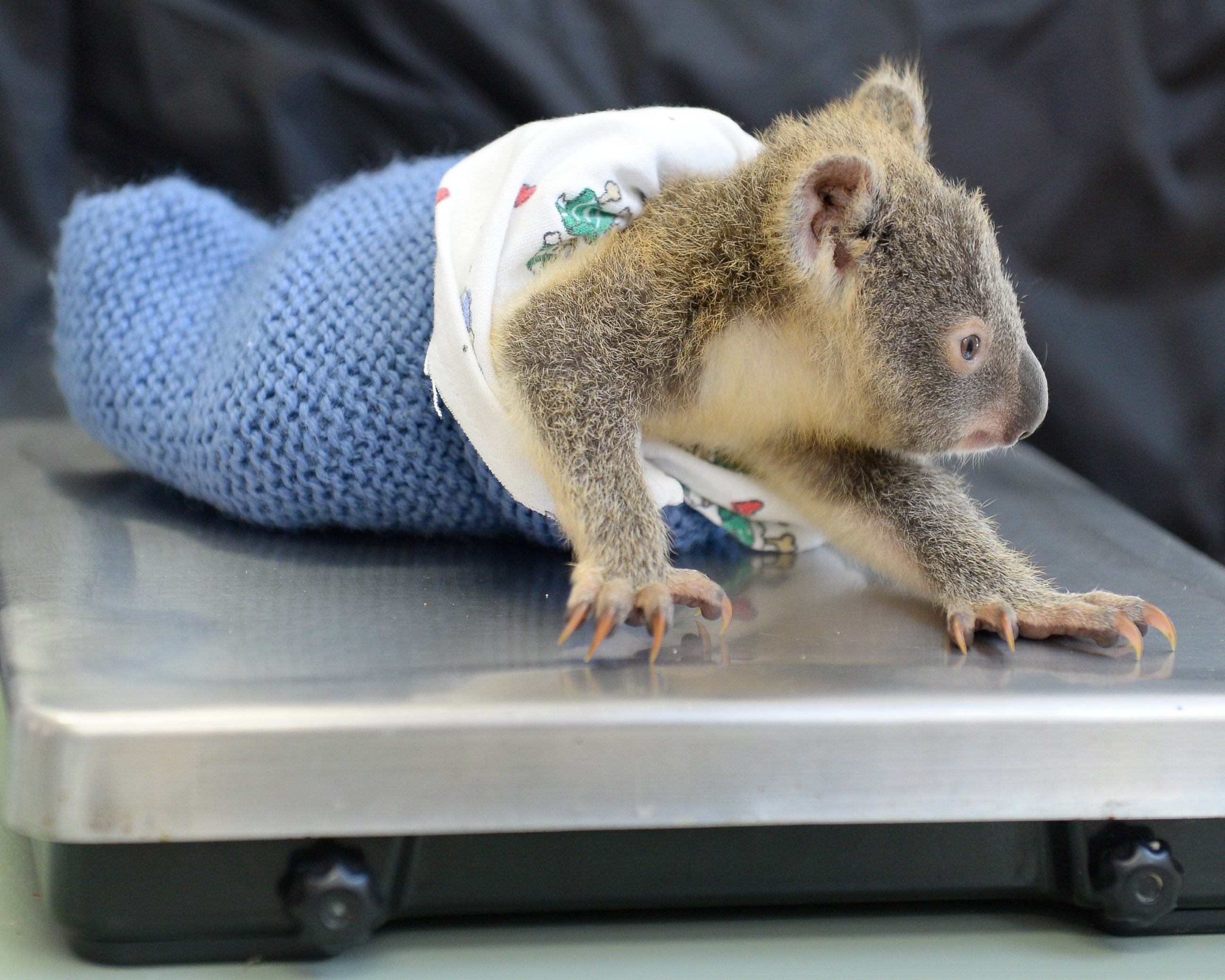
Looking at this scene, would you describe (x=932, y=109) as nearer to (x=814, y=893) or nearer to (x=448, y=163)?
(x=448, y=163)

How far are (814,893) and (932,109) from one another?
5.01 ft

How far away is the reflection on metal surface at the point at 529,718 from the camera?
76 cm

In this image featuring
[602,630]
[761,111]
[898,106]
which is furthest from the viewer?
[761,111]

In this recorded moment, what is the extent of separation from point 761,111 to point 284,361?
1.12 m

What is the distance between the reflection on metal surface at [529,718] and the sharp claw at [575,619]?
14 mm

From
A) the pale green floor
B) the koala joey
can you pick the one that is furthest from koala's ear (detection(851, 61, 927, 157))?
the pale green floor

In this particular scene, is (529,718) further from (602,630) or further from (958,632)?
(958,632)

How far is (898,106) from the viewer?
1317 mm

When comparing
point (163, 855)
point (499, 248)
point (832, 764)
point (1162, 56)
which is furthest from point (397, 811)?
point (1162, 56)

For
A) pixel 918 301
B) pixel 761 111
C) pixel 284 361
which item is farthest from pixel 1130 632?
pixel 761 111

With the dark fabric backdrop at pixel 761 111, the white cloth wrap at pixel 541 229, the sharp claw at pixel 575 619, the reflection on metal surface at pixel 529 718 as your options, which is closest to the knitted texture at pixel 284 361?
the white cloth wrap at pixel 541 229

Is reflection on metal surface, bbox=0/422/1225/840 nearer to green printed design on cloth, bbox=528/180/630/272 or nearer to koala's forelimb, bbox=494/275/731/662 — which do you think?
koala's forelimb, bbox=494/275/731/662

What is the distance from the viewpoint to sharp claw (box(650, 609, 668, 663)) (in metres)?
0.89

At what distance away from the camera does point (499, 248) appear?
1.10 metres
